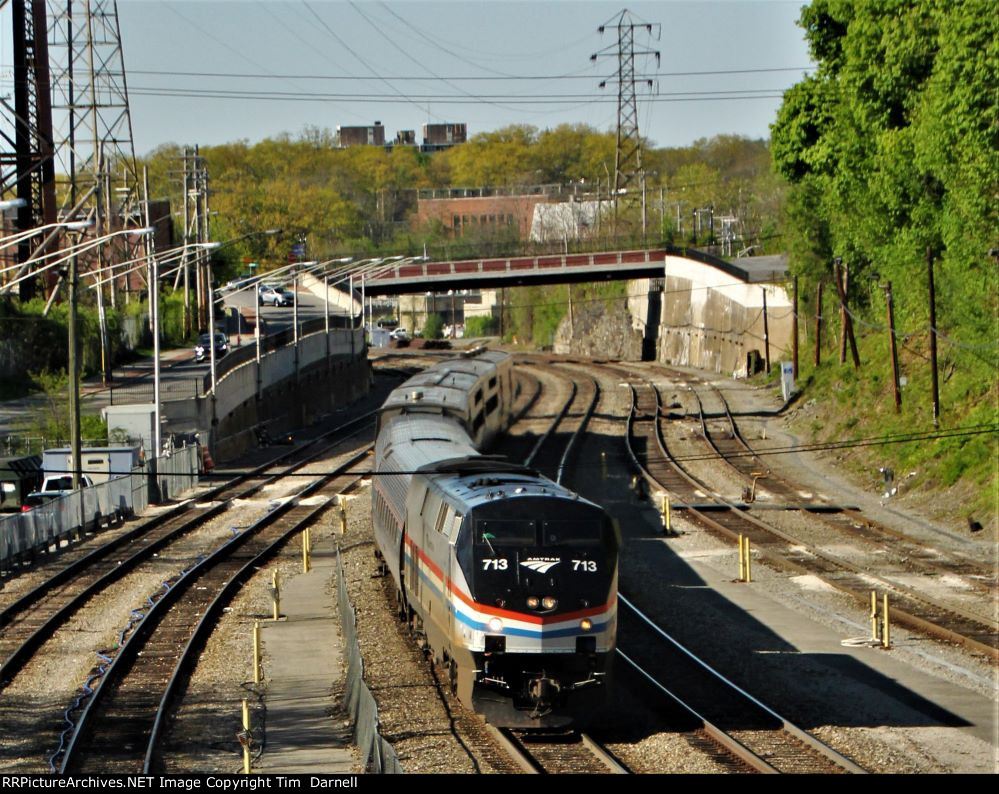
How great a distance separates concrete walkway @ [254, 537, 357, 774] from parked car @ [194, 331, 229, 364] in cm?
→ 4307

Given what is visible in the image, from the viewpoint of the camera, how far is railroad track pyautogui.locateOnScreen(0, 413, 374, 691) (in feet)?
76.9

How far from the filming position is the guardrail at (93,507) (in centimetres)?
3133

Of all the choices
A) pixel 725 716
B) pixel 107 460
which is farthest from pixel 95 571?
pixel 725 716

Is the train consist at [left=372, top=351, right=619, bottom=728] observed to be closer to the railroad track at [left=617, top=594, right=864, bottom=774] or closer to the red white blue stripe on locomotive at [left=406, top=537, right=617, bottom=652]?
the red white blue stripe on locomotive at [left=406, top=537, right=617, bottom=652]

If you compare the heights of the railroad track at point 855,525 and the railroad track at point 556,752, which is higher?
the railroad track at point 556,752

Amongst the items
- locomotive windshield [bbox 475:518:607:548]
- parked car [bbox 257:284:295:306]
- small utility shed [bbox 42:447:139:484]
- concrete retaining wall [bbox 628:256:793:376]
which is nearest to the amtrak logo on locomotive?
locomotive windshield [bbox 475:518:607:548]

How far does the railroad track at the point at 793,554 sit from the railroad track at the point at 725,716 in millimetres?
4799

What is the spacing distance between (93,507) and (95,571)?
272 inches

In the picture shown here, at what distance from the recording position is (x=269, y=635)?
23.5 m

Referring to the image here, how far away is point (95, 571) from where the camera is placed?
30.6 metres

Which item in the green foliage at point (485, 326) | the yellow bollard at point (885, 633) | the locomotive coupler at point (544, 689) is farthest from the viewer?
the green foliage at point (485, 326)

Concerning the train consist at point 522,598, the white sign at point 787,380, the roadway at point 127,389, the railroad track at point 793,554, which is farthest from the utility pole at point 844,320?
the train consist at point 522,598

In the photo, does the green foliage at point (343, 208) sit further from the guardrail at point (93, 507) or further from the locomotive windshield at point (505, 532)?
the locomotive windshield at point (505, 532)

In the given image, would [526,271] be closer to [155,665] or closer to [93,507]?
[93,507]
